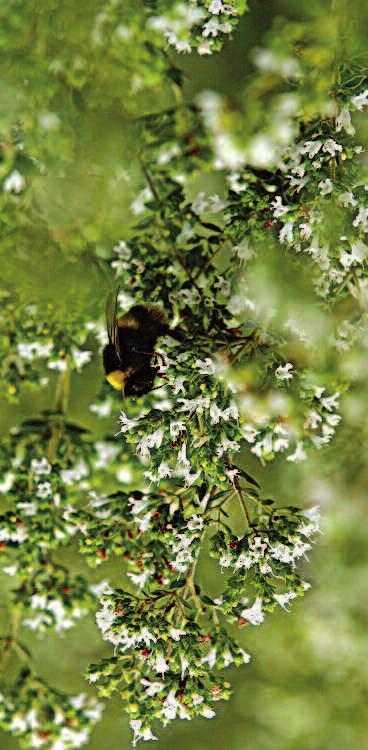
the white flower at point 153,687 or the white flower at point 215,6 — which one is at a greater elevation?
the white flower at point 215,6

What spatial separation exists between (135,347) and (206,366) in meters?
0.22

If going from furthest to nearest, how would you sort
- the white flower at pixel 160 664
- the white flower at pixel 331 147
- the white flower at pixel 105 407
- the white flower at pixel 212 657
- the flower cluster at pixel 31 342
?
the white flower at pixel 105 407
the flower cluster at pixel 31 342
the white flower at pixel 212 657
the white flower at pixel 160 664
the white flower at pixel 331 147

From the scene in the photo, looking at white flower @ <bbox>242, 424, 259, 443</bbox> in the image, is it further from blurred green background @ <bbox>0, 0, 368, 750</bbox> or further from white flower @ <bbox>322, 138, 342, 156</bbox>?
white flower @ <bbox>322, 138, 342, 156</bbox>

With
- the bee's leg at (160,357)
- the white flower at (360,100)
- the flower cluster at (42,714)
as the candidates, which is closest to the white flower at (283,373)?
the bee's leg at (160,357)

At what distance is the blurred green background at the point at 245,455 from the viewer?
45.6 inches

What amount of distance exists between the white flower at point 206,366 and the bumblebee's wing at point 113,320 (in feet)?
0.78

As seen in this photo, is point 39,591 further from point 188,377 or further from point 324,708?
point 324,708

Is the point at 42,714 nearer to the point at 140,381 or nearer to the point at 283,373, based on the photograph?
the point at 140,381

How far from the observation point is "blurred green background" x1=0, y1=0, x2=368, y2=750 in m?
1.16

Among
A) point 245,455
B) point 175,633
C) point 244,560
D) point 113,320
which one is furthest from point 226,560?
point 245,455

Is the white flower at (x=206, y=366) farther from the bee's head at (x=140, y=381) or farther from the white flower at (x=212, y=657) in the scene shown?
the white flower at (x=212, y=657)

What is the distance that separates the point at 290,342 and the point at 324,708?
1.27m

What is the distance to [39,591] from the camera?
1521 millimetres

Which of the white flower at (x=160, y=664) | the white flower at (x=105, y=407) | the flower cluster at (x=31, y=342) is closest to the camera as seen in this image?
the white flower at (x=160, y=664)
